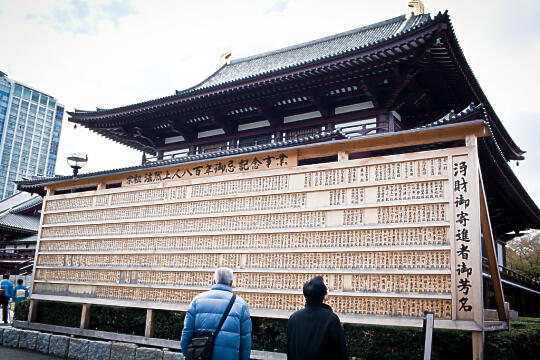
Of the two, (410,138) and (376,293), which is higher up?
(410,138)

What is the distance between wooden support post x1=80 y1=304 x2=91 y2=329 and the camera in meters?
9.17

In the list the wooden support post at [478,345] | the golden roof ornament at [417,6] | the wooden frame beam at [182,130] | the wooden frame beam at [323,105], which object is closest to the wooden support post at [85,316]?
the wooden frame beam at [182,130]

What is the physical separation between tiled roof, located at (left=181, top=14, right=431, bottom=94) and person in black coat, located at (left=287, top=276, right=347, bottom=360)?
10.1 meters

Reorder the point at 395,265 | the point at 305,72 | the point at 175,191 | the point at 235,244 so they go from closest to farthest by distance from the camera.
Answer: the point at 395,265 → the point at 235,244 → the point at 175,191 → the point at 305,72

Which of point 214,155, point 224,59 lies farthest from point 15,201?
point 214,155

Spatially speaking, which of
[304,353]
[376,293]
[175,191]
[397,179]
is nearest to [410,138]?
[397,179]

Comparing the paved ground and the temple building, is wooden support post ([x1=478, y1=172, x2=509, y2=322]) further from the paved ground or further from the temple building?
the paved ground

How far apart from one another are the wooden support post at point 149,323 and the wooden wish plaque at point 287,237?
0.19m

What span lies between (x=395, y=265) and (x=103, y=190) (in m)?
6.90

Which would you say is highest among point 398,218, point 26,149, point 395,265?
point 26,149

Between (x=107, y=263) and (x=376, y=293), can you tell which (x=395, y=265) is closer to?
(x=376, y=293)

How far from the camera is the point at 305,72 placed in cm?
953

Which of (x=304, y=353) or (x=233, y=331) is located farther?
(x=233, y=331)

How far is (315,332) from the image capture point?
350 cm
